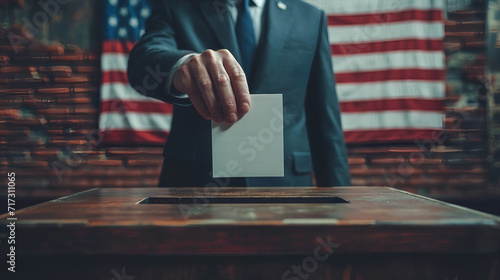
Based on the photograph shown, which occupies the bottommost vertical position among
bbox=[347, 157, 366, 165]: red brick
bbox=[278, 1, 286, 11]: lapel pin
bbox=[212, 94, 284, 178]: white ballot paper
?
bbox=[347, 157, 366, 165]: red brick

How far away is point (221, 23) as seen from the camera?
3.75 ft

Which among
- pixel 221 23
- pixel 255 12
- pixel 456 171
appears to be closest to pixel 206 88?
pixel 221 23

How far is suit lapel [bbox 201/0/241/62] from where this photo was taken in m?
1.12

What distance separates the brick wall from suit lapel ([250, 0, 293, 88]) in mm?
1345

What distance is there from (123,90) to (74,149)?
1.74 ft

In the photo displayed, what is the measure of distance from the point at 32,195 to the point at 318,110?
2088 millimetres

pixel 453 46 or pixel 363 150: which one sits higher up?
pixel 453 46

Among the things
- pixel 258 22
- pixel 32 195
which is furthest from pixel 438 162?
pixel 32 195

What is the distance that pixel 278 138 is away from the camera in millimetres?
749

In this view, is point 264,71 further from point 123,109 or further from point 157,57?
point 123,109

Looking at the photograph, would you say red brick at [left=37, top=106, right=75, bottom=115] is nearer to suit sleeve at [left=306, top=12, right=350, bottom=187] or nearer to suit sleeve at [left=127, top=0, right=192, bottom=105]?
suit sleeve at [left=127, top=0, right=192, bottom=105]

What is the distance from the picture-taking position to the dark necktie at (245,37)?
3.84ft

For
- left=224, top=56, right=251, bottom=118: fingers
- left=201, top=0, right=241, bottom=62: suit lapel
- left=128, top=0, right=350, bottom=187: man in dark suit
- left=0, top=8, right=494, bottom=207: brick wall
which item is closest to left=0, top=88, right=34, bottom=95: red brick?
left=0, top=8, right=494, bottom=207: brick wall
